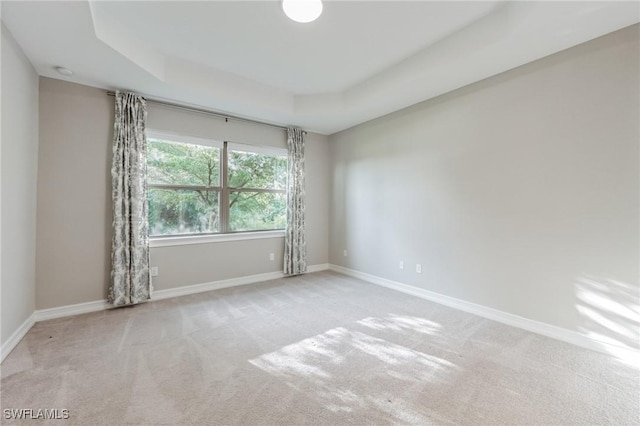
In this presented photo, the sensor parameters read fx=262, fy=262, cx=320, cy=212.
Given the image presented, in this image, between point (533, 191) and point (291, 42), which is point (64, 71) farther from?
point (533, 191)

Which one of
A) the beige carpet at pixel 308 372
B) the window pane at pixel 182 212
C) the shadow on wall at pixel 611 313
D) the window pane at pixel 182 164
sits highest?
the window pane at pixel 182 164

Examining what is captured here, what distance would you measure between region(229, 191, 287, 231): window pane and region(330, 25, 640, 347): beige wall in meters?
1.92

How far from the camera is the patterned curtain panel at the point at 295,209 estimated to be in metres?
4.59

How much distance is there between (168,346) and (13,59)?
9.09ft

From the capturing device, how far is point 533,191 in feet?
8.64

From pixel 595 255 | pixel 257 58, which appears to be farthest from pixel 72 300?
pixel 595 255

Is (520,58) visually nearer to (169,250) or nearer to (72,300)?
(169,250)

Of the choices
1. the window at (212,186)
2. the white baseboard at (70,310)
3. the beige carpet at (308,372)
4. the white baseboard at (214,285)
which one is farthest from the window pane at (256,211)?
the white baseboard at (70,310)

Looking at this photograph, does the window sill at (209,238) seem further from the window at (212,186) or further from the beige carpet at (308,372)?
the beige carpet at (308,372)

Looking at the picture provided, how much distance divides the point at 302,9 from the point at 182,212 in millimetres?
2937

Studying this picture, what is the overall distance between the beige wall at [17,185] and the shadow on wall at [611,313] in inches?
192

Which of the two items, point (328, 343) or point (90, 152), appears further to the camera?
point (90, 152)

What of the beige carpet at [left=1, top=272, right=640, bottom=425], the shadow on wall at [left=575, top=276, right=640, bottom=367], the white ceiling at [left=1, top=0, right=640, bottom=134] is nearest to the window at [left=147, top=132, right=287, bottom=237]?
the white ceiling at [left=1, top=0, right=640, bottom=134]

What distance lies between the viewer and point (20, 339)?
2.35 meters
